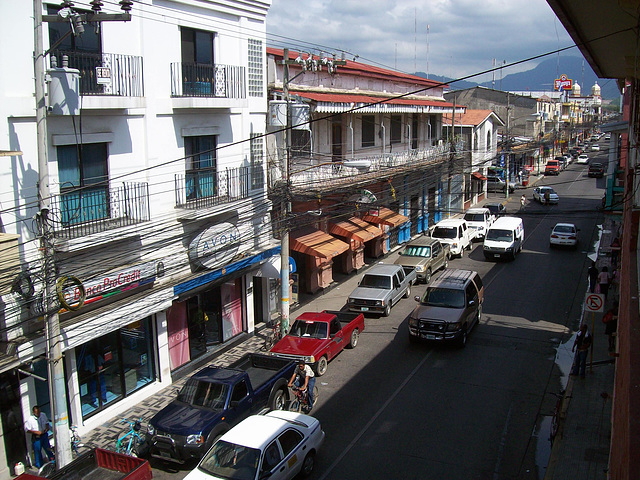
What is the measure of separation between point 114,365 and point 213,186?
6058mm

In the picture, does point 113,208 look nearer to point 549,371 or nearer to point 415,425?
point 415,425

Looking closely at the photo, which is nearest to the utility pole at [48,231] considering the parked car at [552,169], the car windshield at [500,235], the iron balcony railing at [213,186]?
the iron balcony railing at [213,186]

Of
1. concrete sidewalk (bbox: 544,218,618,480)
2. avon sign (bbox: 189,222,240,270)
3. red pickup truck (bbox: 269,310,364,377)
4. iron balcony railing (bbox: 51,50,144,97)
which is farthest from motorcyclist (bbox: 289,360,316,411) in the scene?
iron balcony railing (bbox: 51,50,144,97)

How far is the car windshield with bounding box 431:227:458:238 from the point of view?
32.3m

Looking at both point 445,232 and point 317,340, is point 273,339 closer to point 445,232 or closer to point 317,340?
point 317,340

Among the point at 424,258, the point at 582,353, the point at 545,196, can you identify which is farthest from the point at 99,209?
the point at 545,196

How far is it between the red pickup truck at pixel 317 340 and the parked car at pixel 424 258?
333 inches

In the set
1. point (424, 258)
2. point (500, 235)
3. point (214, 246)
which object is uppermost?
point (214, 246)

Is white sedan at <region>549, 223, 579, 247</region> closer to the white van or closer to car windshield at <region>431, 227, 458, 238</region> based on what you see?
the white van

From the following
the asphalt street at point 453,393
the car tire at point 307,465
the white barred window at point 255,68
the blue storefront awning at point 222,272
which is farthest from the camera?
the white barred window at point 255,68

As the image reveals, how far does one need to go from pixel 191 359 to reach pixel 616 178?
3125 centimetres

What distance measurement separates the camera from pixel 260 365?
1573cm

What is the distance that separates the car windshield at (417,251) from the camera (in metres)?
28.4

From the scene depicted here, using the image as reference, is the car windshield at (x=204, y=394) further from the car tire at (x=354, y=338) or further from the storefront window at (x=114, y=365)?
the car tire at (x=354, y=338)
